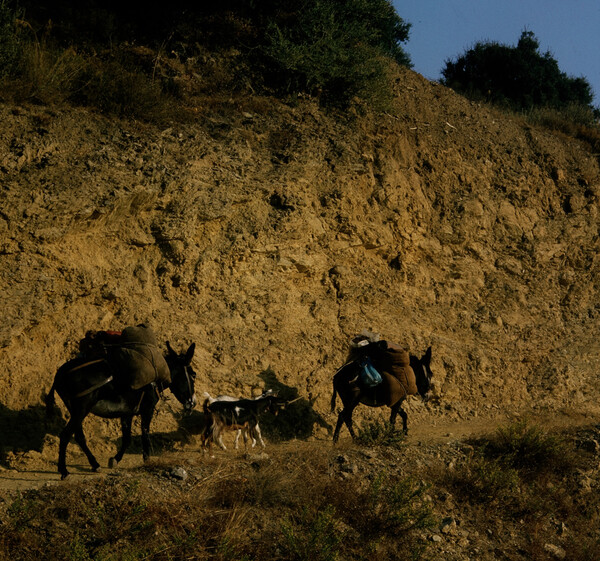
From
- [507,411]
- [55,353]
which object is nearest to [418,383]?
[507,411]

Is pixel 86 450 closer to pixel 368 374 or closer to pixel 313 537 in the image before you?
pixel 313 537

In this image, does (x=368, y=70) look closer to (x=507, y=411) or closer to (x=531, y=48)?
(x=507, y=411)

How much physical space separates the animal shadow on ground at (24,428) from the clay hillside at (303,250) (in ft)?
0.10

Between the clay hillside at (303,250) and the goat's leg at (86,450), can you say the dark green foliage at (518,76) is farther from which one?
the goat's leg at (86,450)

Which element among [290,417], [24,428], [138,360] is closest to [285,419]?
[290,417]

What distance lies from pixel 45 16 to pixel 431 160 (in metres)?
9.41

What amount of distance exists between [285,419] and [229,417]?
184cm

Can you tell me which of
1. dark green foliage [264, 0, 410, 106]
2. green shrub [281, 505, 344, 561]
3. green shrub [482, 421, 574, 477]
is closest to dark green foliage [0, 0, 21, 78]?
dark green foliage [264, 0, 410, 106]

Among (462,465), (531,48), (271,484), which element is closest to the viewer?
(271,484)

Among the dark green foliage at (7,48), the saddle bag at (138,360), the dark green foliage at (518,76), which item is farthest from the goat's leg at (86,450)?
the dark green foliage at (518,76)

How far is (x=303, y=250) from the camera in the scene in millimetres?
13516

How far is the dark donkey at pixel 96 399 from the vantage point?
30.6ft

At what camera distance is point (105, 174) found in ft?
39.3

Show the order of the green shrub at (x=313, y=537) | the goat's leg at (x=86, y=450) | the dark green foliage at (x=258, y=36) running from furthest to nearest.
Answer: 1. the dark green foliage at (x=258, y=36)
2. the goat's leg at (x=86, y=450)
3. the green shrub at (x=313, y=537)
